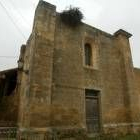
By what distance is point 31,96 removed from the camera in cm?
809

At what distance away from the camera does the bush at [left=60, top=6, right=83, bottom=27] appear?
11.2m

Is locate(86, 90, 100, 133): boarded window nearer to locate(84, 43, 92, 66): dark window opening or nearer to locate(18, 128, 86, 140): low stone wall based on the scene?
locate(18, 128, 86, 140): low stone wall

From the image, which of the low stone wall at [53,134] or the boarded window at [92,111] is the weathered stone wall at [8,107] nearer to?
the low stone wall at [53,134]

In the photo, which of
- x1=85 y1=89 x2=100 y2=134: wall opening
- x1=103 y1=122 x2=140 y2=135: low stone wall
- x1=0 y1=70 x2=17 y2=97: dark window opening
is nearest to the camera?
x1=85 y1=89 x2=100 y2=134: wall opening

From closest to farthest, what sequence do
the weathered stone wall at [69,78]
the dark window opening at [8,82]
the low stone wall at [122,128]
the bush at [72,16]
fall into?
the weathered stone wall at [69,78] → the low stone wall at [122,128] → the bush at [72,16] → the dark window opening at [8,82]

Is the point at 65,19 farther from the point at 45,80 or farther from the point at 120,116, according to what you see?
the point at 120,116

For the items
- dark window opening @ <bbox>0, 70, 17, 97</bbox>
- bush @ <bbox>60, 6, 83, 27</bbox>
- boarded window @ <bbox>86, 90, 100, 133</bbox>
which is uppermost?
bush @ <bbox>60, 6, 83, 27</bbox>

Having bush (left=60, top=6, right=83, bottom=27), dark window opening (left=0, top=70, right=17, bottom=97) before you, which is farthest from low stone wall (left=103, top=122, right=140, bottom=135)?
dark window opening (left=0, top=70, right=17, bottom=97)

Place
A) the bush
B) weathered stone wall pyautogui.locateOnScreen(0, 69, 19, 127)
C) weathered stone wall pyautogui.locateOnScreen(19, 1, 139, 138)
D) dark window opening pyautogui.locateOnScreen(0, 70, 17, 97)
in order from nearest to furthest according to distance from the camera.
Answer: weathered stone wall pyautogui.locateOnScreen(19, 1, 139, 138), weathered stone wall pyautogui.locateOnScreen(0, 69, 19, 127), the bush, dark window opening pyautogui.locateOnScreen(0, 70, 17, 97)

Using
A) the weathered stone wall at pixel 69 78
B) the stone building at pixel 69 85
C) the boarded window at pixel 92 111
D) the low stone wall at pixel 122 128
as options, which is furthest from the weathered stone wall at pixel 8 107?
the low stone wall at pixel 122 128

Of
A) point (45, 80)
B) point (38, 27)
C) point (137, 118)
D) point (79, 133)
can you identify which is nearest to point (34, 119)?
point (45, 80)

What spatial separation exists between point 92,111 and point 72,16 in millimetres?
6008

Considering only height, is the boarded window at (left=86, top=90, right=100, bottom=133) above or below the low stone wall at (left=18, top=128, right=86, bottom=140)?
above

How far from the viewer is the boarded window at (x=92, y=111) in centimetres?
1042
